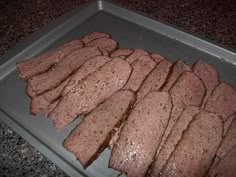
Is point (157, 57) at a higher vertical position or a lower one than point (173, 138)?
higher

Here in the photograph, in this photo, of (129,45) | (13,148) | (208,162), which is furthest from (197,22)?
(13,148)

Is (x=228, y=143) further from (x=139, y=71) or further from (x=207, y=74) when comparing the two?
(x=139, y=71)

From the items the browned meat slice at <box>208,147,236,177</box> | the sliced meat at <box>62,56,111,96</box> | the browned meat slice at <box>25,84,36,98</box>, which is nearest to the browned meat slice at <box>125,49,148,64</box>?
the sliced meat at <box>62,56,111,96</box>

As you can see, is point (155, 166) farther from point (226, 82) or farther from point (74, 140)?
point (226, 82)

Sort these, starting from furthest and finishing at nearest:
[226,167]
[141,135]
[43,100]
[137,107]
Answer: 1. [43,100]
2. [137,107]
3. [141,135]
4. [226,167]

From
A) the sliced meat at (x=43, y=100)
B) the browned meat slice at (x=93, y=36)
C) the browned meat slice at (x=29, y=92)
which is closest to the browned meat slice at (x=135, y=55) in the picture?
the browned meat slice at (x=93, y=36)

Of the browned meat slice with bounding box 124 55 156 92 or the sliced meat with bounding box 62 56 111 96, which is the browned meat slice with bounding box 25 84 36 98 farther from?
the browned meat slice with bounding box 124 55 156 92

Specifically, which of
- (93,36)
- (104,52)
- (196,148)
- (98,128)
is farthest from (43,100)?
(196,148)
